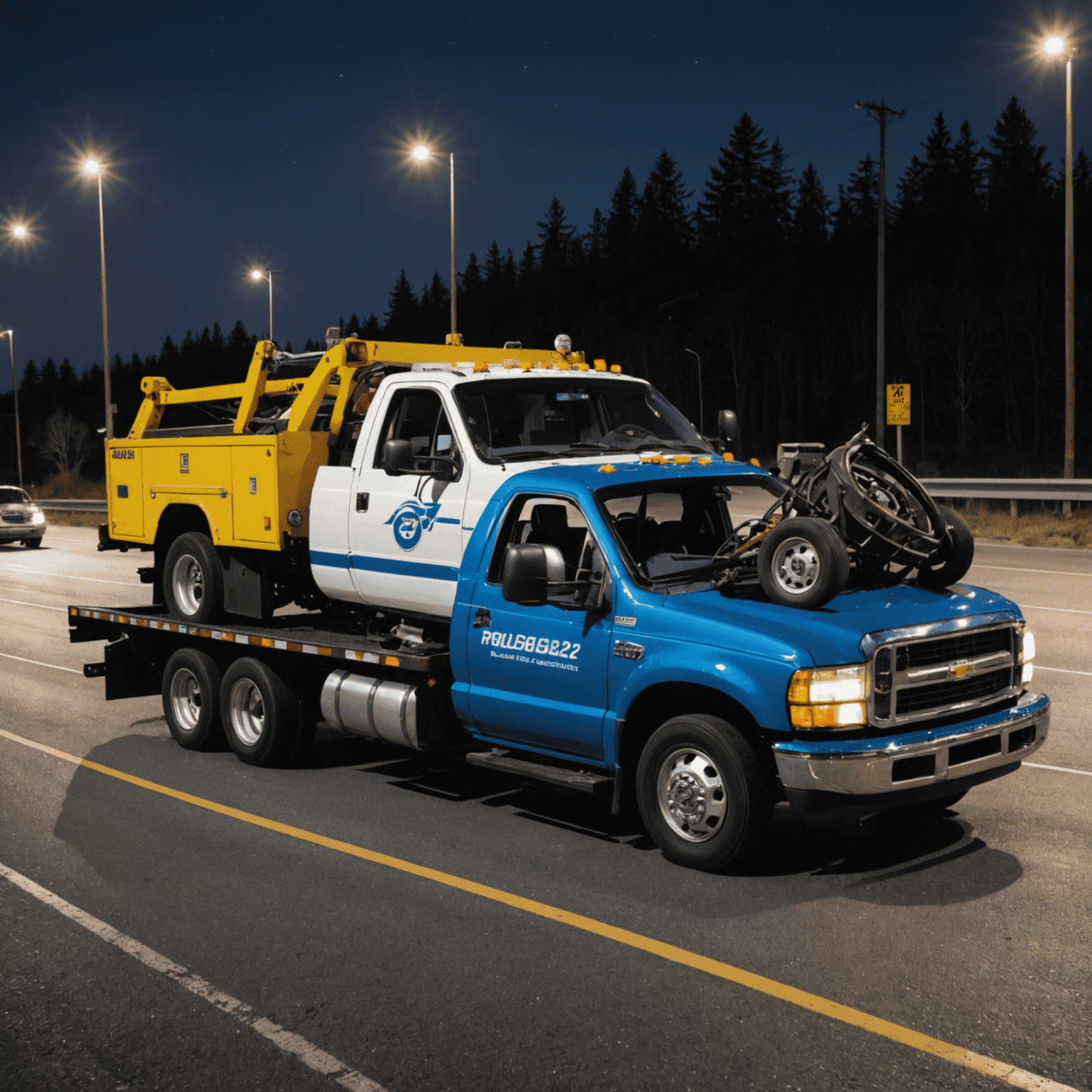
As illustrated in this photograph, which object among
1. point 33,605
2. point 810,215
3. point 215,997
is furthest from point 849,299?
point 215,997

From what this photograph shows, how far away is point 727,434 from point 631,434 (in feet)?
3.17

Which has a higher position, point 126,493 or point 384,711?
point 126,493

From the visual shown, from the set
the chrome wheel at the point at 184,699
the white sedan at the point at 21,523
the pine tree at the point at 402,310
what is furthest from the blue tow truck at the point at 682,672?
the pine tree at the point at 402,310

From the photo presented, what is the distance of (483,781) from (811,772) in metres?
3.17

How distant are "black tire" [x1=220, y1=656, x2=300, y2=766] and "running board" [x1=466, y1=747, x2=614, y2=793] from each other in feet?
6.55

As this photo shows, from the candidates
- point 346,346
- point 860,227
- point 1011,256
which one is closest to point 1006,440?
point 1011,256

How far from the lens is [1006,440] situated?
248ft

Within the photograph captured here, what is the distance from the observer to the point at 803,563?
5.93 m

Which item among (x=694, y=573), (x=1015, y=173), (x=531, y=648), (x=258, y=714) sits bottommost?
(x=258, y=714)

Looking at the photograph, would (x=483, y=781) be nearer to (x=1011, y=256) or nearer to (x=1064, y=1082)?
(x=1064, y=1082)

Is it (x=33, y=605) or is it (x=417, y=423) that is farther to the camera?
(x=33, y=605)

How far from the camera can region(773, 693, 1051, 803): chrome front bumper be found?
219 inches

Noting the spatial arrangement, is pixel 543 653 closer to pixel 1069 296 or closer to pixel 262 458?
pixel 262 458

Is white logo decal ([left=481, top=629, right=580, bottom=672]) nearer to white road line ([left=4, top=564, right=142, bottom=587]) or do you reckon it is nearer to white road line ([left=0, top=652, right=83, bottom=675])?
white road line ([left=0, top=652, right=83, bottom=675])
